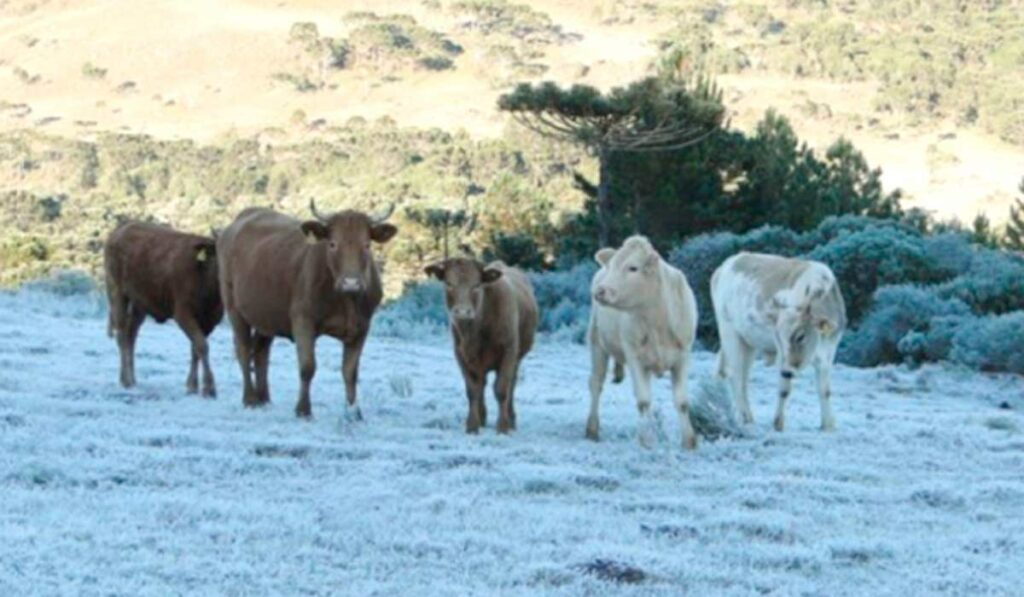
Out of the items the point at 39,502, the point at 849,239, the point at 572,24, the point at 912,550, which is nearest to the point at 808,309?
the point at 912,550

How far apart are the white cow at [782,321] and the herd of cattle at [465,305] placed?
0.01 metres

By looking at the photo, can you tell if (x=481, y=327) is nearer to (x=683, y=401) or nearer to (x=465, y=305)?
(x=465, y=305)

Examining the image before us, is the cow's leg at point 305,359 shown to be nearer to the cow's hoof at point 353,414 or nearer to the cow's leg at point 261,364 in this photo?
the cow's hoof at point 353,414

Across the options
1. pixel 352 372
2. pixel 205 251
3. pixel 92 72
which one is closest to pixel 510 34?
pixel 92 72

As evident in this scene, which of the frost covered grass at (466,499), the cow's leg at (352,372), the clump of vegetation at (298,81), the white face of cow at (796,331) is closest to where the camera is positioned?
the frost covered grass at (466,499)

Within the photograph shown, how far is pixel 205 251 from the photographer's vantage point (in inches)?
595

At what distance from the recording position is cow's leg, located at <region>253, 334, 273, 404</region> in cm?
1431

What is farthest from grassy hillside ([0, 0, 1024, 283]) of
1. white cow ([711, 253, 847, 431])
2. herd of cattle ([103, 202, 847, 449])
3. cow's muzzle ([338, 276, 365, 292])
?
cow's muzzle ([338, 276, 365, 292])

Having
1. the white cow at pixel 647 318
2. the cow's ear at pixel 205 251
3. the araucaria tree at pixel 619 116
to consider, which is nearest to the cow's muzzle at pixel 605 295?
the white cow at pixel 647 318

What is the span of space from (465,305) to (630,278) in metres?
1.18

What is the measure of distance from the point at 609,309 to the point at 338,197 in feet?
221

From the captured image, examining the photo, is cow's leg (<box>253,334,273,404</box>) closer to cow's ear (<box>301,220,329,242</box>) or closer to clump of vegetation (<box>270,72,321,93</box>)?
cow's ear (<box>301,220,329,242</box>)

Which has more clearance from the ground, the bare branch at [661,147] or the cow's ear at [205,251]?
the bare branch at [661,147]

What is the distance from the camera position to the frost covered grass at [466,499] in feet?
27.0
